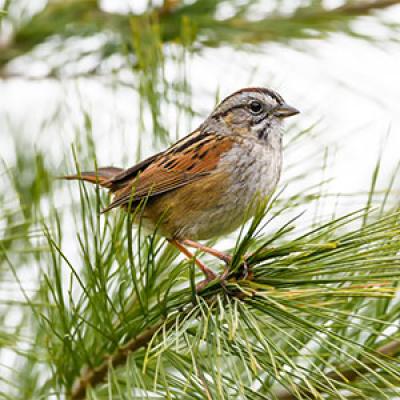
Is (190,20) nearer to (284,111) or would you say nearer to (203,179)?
(284,111)

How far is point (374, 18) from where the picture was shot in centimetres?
281

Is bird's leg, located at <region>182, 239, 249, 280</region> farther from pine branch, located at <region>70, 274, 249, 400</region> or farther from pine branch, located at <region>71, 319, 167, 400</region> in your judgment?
pine branch, located at <region>71, 319, 167, 400</region>

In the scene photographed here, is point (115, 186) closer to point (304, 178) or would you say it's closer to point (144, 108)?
point (144, 108)

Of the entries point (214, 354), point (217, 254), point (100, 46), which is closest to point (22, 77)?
point (100, 46)

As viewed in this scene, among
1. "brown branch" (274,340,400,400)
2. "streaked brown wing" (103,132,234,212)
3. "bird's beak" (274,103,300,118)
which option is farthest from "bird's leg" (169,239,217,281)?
"bird's beak" (274,103,300,118)

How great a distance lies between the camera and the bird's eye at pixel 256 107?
2.88 meters

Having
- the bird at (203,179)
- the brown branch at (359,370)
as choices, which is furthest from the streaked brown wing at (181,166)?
the brown branch at (359,370)

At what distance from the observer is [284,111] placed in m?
2.77

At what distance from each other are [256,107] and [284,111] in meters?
0.15

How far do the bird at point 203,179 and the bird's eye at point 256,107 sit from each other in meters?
0.09

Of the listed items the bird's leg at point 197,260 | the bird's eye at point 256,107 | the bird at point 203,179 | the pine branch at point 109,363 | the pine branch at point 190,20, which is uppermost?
the pine branch at point 190,20

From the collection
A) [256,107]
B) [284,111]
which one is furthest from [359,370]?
[256,107]

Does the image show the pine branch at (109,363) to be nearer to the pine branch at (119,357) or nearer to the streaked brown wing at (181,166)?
the pine branch at (119,357)

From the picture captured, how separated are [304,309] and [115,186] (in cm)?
103
